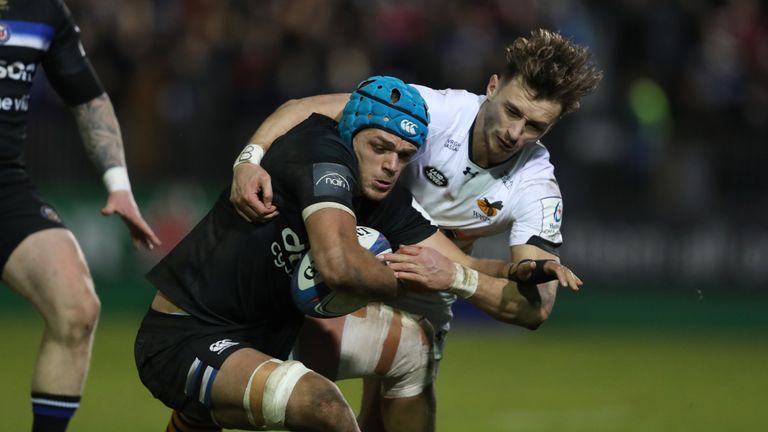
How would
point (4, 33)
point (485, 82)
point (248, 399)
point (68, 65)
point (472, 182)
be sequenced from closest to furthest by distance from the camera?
point (248, 399), point (4, 33), point (472, 182), point (68, 65), point (485, 82)

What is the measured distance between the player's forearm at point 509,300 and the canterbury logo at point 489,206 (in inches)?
24.7

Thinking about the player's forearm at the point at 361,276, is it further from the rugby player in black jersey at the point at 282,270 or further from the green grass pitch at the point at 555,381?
the green grass pitch at the point at 555,381

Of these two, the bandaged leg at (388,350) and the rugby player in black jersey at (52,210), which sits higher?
the rugby player in black jersey at (52,210)

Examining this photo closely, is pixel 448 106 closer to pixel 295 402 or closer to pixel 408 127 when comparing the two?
pixel 408 127

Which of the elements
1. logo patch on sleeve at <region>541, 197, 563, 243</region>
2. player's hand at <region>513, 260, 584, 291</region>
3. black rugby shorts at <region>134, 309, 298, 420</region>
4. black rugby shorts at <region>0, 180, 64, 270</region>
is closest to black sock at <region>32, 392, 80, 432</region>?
black rugby shorts at <region>134, 309, 298, 420</region>

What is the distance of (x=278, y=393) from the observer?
5.71 meters

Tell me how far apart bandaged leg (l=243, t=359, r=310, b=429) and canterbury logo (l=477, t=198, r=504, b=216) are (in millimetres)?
1692

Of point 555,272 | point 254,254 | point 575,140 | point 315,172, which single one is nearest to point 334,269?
point 315,172

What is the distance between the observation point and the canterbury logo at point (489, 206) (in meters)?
7.03

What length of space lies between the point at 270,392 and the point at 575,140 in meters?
9.60

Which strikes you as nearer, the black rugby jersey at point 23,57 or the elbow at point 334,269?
the elbow at point 334,269

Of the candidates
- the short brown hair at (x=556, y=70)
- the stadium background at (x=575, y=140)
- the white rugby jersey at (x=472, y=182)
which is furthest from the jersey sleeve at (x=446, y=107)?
the stadium background at (x=575, y=140)

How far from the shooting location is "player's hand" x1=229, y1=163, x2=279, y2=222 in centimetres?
603

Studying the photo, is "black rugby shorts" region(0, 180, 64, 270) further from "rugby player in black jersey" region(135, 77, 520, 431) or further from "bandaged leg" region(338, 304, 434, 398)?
"bandaged leg" region(338, 304, 434, 398)
